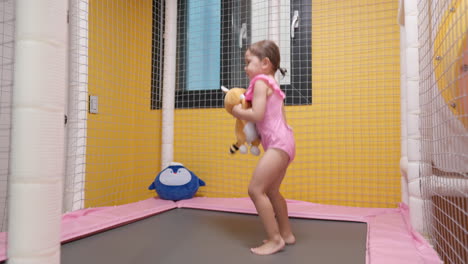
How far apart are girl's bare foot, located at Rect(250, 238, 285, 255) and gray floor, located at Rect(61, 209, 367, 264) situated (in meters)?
0.02

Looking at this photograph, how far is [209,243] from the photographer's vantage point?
1235mm

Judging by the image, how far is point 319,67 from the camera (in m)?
1.99

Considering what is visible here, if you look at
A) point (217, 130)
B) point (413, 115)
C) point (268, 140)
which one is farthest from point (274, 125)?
point (217, 130)

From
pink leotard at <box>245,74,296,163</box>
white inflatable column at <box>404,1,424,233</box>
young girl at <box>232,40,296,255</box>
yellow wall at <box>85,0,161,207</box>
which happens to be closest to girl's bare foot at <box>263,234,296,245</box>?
young girl at <box>232,40,296,255</box>

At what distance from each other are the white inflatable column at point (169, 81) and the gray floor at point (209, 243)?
26.5 inches

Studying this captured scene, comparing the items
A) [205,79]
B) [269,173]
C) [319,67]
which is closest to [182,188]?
[205,79]

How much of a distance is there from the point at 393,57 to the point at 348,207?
0.88m

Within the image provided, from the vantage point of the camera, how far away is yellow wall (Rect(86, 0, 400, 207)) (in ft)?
6.04

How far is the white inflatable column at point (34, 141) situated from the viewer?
56cm

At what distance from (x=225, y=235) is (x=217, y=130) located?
0.94m

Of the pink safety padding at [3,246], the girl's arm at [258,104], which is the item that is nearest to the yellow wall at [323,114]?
the pink safety padding at [3,246]

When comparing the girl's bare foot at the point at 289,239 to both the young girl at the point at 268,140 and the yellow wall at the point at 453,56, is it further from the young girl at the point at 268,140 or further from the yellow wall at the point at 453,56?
the yellow wall at the point at 453,56

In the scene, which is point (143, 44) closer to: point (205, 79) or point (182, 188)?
point (205, 79)

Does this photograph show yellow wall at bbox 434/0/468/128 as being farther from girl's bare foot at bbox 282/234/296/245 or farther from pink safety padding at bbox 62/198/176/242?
pink safety padding at bbox 62/198/176/242
